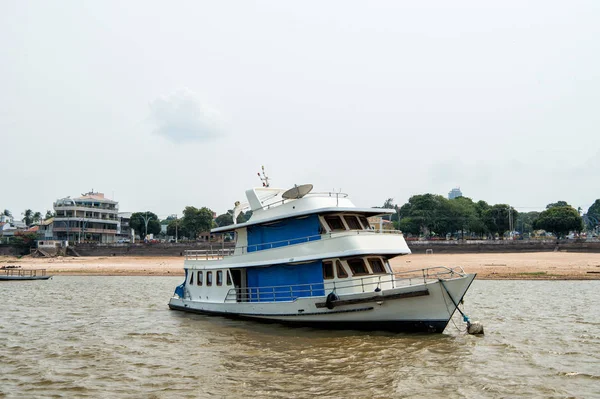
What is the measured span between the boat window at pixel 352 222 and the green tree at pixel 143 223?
113m

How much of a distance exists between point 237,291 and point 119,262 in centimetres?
5845

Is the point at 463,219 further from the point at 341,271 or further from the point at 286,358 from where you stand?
the point at 286,358

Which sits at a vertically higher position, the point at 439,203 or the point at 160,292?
the point at 439,203

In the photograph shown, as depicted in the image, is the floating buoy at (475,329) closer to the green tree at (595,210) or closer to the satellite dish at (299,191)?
the satellite dish at (299,191)

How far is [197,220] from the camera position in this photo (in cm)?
12212

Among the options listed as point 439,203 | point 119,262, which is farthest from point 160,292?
point 439,203

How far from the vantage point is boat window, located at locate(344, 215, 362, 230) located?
21.9 metres

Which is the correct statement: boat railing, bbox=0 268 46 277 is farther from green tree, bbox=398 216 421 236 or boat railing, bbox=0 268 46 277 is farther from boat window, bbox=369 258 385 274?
green tree, bbox=398 216 421 236

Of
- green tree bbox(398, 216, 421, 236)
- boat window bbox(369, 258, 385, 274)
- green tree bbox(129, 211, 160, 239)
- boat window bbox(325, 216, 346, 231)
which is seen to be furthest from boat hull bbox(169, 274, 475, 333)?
green tree bbox(129, 211, 160, 239)

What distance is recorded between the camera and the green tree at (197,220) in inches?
4813

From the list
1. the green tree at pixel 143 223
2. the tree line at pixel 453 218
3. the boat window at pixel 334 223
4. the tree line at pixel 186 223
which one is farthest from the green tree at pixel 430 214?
the boat window at pixel 334 223

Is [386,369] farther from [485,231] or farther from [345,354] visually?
[485,231]

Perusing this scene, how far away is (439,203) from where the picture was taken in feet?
395

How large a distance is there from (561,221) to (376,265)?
93120mm
